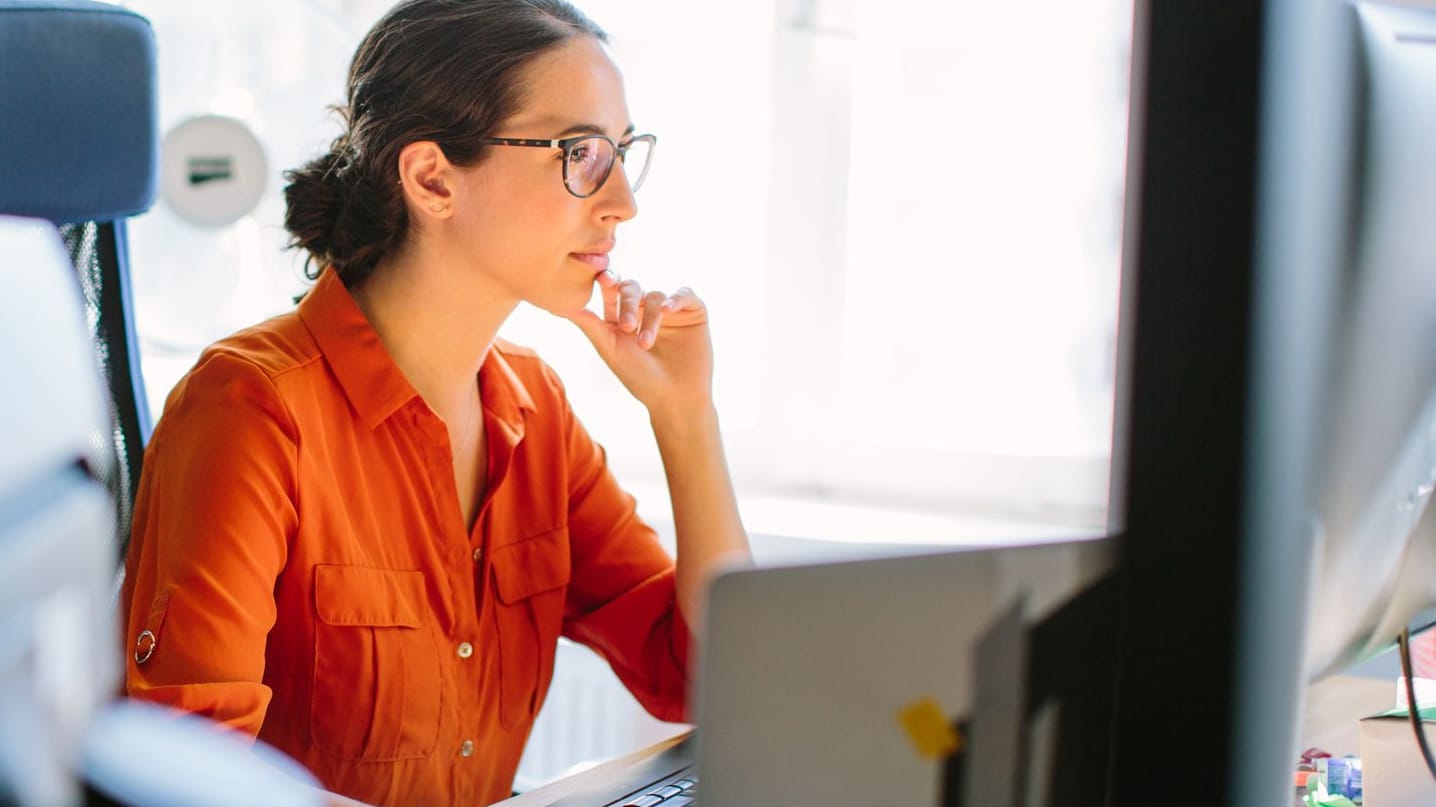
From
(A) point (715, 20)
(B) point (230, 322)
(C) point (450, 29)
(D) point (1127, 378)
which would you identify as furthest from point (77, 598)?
(B) point (230, 322)

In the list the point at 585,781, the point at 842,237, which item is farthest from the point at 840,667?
the point at 842,237

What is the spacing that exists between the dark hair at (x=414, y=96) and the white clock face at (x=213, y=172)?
2.72ft

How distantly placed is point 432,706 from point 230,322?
1309 millimetres

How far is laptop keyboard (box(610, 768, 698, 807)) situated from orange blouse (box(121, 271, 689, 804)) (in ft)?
1.02

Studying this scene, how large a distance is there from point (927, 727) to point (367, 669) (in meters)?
0.73

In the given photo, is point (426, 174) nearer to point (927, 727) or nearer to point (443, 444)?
point (443, 444)

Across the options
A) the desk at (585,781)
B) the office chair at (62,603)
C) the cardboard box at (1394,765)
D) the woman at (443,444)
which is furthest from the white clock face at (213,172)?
the office chair at (62,603)

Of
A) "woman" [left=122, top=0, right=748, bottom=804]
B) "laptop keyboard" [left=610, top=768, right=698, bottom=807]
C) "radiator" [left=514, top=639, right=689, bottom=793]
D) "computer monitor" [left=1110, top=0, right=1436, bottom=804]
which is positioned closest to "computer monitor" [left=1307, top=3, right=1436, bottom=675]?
"computer monitor" [left=1110, top=0, right=1436, bottom=804]

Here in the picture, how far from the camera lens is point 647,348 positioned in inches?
54.3

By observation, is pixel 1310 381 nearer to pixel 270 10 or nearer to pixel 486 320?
pixel 486 320

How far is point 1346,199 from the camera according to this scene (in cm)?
51

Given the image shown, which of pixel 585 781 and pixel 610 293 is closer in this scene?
pixel 585 781

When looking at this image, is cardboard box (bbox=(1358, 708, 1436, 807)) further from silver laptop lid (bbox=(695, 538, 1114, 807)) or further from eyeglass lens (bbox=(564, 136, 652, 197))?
eyeglass lens (bbox=(564, 136, 652, 197))

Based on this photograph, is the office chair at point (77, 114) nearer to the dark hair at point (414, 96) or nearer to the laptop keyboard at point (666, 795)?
the dark hair at point (414, 96)
